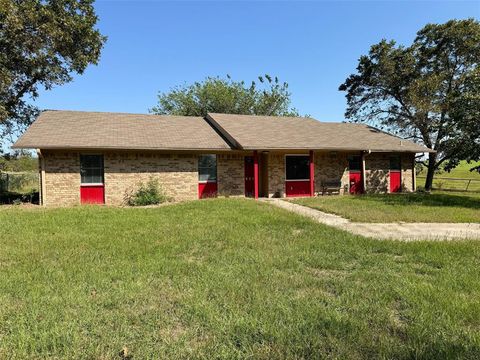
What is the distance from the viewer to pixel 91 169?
14.4 m

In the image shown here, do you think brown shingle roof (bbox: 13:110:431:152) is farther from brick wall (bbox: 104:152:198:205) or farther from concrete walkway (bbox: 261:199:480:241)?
concrete walkway (bbox: 261:199:480:241)

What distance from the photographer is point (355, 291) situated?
4355mm

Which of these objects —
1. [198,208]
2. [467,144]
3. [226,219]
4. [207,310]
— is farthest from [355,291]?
[467,144]

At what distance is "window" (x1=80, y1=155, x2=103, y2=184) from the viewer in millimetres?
14248

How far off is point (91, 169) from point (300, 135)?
34.5ft

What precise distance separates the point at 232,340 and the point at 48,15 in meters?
18.7

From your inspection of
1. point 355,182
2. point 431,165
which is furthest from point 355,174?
point 431,165

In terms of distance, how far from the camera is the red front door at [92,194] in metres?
14.2

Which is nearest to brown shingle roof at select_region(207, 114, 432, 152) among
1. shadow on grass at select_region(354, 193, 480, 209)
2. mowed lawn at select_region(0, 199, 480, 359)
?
shadow on grass at select_region(354, 193, 480, 209)

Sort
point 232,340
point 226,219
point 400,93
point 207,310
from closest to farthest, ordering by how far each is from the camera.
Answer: point 232,340
point 207,310
point 226,219
point 400,93

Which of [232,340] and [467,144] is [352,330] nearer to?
[232,340]

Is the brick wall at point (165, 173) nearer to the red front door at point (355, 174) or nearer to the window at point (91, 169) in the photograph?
the window at point (91, 169)

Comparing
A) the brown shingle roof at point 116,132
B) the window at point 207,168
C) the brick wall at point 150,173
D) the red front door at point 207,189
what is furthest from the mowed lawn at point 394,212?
the brown shingle roof at point 116,132

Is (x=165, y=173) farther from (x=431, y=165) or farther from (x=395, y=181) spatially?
(x=431, y=165)
